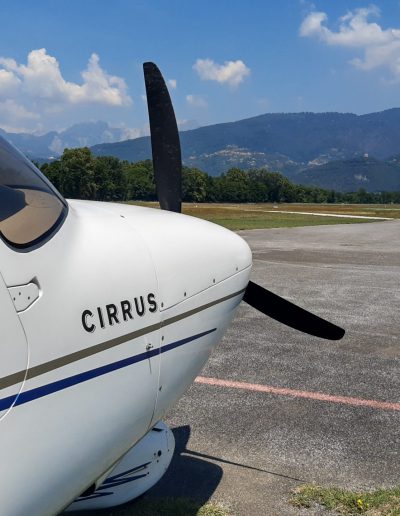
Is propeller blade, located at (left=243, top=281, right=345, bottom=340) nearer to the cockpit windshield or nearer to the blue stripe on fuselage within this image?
the blue stripe on fuselage

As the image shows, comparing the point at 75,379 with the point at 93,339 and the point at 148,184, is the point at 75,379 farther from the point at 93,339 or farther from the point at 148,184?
the point at 148,184

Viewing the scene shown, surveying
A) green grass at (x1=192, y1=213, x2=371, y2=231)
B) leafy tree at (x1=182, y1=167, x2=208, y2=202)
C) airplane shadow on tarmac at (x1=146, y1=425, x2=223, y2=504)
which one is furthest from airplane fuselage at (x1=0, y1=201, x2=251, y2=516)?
leafy tree at (x1=182, y1=167, x2=208, y2=202)

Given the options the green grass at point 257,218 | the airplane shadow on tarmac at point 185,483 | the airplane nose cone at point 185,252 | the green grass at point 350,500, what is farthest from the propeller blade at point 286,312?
the green grass at point 257,218

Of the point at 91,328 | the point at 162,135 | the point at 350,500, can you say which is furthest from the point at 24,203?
the point at 350,500

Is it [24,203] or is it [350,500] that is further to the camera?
[350,500]

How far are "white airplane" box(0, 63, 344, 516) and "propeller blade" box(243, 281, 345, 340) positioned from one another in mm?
679

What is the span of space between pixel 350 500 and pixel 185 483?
128 cm

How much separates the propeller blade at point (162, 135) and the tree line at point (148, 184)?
4220 centimetres

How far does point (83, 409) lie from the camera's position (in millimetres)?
2305

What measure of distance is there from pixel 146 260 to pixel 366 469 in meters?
3.01

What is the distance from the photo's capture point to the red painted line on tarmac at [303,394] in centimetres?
589

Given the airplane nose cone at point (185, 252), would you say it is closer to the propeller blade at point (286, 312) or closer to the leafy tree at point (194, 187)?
the propeller blade at point (286, 312)

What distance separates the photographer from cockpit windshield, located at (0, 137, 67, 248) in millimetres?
2158

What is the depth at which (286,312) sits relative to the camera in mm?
4312
